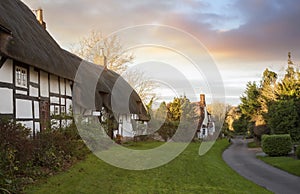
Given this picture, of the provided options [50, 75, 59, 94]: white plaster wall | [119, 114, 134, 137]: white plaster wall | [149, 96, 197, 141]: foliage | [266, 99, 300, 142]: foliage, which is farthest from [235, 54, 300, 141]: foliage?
[50, 75, 59, 94]: white plaster wall

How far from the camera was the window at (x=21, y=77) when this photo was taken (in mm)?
13266

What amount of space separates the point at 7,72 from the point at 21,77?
113 cm

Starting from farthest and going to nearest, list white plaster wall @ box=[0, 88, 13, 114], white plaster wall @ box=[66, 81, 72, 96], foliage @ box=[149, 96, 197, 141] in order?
1. foliage @ box=[149, 96, 197, 141]
2. white plaster wall @ box=[66, 81, 72, 96]
3. white plaster wall @ box=[0, 88, 13, 114]

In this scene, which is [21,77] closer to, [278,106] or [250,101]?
Result: [278,106]

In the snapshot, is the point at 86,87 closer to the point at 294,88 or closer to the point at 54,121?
the point at 54,121

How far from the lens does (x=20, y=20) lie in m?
15.0

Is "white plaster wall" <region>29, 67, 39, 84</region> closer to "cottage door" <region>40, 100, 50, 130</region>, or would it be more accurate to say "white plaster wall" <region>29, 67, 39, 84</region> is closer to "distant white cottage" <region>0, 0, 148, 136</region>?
"distant white cottage" <region>0, 0, 148, 136</region>

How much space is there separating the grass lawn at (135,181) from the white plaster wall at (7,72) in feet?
11.9

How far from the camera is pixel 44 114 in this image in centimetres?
1565

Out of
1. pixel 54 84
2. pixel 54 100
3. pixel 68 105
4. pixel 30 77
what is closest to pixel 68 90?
pixel 68 105

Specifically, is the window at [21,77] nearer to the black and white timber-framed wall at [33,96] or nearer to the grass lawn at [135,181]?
the black and white timber-framed wall at [33,96]

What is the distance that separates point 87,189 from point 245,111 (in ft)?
139

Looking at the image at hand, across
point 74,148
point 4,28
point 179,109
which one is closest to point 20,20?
point 4,28

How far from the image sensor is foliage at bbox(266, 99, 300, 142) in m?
35.1
